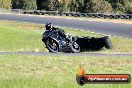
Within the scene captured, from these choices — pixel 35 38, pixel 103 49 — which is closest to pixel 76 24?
pixel 35 38

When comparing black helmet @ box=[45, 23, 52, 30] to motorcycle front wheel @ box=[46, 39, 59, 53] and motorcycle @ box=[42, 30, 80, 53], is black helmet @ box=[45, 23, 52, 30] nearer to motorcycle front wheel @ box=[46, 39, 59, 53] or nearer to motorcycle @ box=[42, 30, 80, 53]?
motorcycle @ box=[42, 30, 80, 53]

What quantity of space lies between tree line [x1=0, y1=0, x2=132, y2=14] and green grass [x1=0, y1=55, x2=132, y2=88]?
70.5 meters

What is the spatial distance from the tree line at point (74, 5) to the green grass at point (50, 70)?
70479 millimetres

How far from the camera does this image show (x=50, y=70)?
12.1m

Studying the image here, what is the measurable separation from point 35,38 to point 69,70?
79.5 ft

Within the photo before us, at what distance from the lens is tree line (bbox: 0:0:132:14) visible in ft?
284

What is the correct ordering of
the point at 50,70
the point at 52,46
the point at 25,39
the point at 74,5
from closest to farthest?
the point at 50,70, the point at 52,46, the point at 25,39, the point at 74,5

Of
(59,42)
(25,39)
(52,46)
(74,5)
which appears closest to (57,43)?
(59,42)

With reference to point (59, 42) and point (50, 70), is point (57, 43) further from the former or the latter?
point (50, 70)

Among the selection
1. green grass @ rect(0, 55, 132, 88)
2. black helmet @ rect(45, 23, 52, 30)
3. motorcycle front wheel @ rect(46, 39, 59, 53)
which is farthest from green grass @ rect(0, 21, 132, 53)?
green grass @ rect(0, 55, 132, 88)

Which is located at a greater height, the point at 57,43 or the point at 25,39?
the point at 57,43

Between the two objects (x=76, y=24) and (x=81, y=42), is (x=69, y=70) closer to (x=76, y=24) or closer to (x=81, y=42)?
(x=81, y=42)

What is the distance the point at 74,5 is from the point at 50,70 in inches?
3322

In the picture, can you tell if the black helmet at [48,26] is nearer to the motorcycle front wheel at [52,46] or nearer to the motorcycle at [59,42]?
the motorcycle at [59,42]
